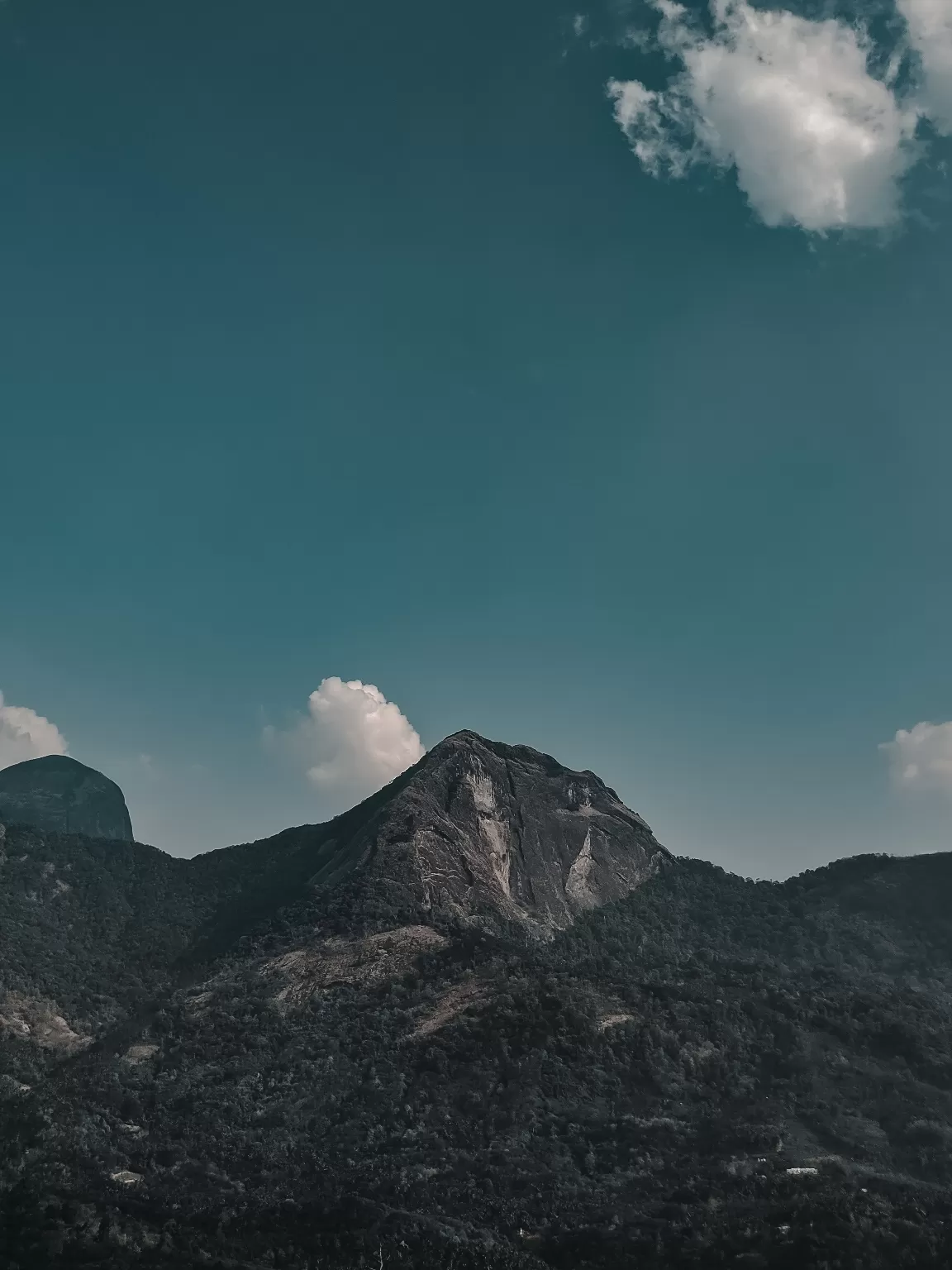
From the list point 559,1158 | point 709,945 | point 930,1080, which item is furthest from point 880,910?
point 559,1158

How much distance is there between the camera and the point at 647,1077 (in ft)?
223

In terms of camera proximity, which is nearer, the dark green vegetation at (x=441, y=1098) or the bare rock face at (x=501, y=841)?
the dark green vegetation at (x=441, y=1098)

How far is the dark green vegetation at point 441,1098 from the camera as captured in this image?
45.3 metres

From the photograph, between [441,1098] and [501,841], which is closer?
[441,1098]

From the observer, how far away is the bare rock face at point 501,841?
116250 mm

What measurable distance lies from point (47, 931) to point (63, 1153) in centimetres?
6174

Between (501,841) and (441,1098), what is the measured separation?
70187 millimetres

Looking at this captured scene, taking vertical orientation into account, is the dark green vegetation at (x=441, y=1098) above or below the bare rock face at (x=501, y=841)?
below

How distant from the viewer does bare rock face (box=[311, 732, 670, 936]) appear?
116250 mm

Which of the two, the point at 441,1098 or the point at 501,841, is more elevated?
the point at 501,841

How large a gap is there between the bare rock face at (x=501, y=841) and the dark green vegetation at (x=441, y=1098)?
5.55m

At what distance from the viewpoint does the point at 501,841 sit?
134500 millimetres

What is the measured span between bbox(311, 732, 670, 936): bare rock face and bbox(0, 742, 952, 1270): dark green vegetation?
218 inches

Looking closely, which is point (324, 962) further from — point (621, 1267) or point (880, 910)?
point (880, 910)
